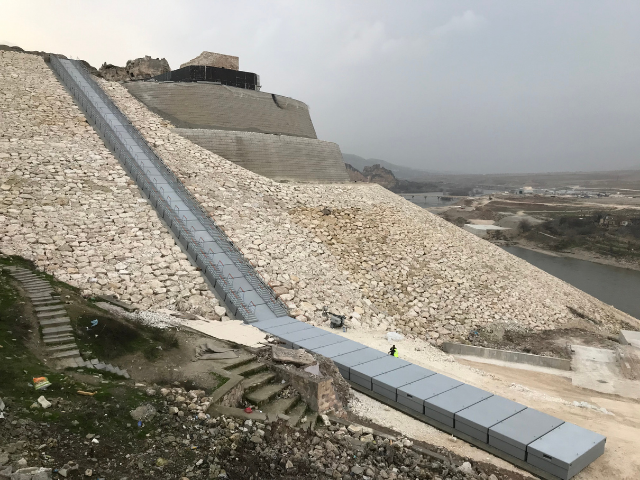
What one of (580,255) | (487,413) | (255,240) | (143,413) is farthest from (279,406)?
(580,255)

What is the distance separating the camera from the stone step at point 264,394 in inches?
259

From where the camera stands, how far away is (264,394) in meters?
6.76

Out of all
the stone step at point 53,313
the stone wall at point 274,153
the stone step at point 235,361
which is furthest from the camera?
the stone wall at point 274,153

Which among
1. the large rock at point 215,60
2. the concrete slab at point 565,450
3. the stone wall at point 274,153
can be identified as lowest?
the concrete slab at point 565,450

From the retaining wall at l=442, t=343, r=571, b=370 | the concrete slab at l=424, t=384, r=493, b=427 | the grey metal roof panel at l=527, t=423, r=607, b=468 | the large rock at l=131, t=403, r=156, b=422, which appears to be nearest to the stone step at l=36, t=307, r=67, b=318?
the large rock at l=131, t=403, r=156, b=422

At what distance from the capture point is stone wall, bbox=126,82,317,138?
19.5 m

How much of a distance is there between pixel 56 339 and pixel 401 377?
553 centimetres

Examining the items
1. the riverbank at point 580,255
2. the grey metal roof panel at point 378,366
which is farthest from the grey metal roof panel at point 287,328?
the riverbank at point 580,255

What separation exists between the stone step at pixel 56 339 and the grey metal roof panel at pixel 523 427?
638 cm

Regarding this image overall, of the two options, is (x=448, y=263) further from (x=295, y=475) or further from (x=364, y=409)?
→ (x=295, y=475)

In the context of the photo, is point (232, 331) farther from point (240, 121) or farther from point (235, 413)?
point (240, 121)

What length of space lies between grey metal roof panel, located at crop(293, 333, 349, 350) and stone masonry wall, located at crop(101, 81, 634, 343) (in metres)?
1.79

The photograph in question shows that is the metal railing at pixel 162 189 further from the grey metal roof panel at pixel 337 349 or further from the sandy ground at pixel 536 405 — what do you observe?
the sandy ground at pixel 536 405

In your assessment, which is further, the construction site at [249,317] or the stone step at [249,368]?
the stone step at [249,368]
